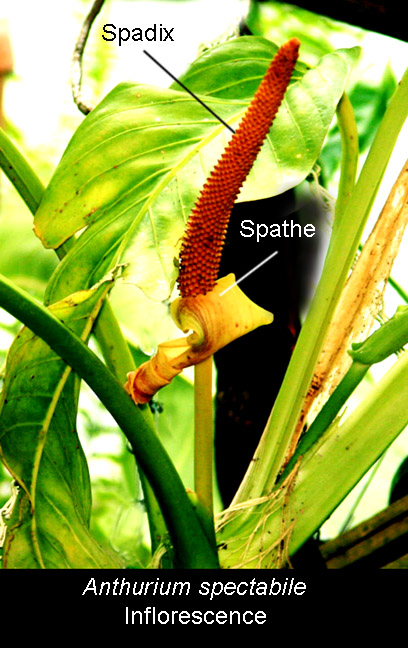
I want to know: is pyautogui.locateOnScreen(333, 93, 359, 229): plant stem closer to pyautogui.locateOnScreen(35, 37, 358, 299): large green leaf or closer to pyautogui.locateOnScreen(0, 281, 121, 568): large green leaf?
pyautogui.locateOnScreen(35, 37, 358, 299): large green leaf

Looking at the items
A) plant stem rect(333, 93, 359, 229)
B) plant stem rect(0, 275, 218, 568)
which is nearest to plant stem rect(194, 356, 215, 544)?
plant stem rect(0, 275, 218, 568)

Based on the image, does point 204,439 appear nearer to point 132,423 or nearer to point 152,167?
point 132,423

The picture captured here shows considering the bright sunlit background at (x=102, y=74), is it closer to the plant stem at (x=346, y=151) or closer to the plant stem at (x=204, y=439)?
the plant stem at (x=346, y=151)

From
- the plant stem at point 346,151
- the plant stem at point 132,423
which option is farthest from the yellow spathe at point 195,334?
the plant stem at point 346,151

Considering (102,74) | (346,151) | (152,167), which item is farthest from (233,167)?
(102,74)

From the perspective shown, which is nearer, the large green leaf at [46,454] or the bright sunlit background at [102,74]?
the large green leaf at [46,454]

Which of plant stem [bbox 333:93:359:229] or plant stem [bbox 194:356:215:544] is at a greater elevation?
plant stem [bbox 333:93:359:229]
